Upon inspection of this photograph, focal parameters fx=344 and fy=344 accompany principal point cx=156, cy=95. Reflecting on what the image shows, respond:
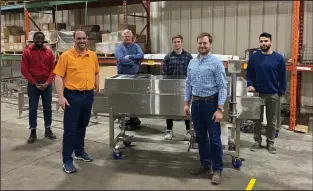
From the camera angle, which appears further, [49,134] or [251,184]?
[49,134]

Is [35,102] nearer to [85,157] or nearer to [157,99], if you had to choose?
[85,157]

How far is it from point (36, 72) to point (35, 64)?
0.14m

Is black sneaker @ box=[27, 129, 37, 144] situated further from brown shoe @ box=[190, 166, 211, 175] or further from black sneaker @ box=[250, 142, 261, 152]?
black sneaker @ box=[250, 142, 261, 152]

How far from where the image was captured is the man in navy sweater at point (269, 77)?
16.1 feet

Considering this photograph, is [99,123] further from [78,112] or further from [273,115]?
[273,115]

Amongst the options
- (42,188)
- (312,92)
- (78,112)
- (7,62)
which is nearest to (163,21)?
(312,92)

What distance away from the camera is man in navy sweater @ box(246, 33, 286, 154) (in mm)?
Result: 4918

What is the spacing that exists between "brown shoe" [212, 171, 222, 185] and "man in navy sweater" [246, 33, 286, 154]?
1438 mm

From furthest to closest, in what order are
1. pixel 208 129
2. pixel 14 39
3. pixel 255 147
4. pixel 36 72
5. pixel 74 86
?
pixel 14 39 < pixel 36 72 < pixel 255 147 < pixel 74 86 < pixel 208 129

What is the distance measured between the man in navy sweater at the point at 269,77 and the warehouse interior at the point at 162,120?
21.2 inches

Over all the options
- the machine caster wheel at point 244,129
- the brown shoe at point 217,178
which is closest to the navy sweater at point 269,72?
the machine caster wheel at point 244,129

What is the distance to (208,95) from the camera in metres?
3.79

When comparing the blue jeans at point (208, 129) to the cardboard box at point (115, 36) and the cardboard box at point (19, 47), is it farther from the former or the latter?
the cardboard box at point (19, 47)

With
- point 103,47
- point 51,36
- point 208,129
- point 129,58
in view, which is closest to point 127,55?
point 129,58
